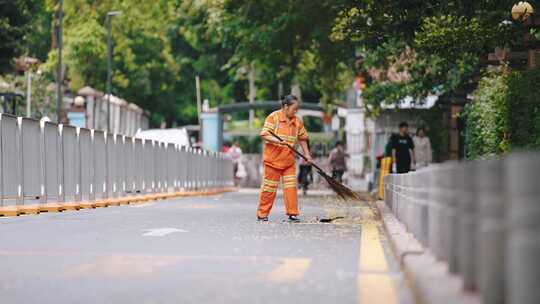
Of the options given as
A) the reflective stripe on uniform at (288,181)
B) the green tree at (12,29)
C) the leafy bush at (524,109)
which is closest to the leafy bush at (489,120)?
the leafy bush at (524,109)

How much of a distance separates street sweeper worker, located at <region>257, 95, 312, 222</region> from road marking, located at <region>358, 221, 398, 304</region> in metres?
4.31

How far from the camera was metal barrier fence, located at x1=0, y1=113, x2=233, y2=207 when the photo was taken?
70.5 ft

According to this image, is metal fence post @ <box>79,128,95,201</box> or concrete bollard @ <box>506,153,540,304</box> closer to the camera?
concrete bollard @ <box>506,153,540,304</box>

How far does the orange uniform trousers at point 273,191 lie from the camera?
1886cm

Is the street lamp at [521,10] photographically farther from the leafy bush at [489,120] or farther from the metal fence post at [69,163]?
the metal fence post at [69,163]

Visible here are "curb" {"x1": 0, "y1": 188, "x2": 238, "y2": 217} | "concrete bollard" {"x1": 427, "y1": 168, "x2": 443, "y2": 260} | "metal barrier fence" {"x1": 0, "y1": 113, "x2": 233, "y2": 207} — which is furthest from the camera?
"metal barrier fence" {"x1": 0, "y1": 113, "x2": 233, "y2": 207}

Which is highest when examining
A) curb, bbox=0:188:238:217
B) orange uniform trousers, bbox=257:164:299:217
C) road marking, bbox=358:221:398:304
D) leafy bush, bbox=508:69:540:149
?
leafy bush, bbox=508:69:540:149

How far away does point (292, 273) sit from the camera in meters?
10.4

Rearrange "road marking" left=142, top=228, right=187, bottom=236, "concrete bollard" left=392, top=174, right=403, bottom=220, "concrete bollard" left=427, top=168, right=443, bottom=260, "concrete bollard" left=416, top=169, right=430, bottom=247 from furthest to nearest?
1. "concrete bollard" left=392, top=174, right=403, bottom=220
2. "road marking" left=142, top=228, right=187, bottom=236
3. "concrete bollard" left=416, top=169, right=430, bottom=247
4. "concrete bollard" left=427, top=168, right=443, bottom=260

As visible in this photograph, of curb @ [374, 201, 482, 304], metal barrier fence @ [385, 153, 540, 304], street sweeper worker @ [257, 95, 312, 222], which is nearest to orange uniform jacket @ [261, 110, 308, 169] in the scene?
street sweeper worker @ [257, 95, 312, 222]

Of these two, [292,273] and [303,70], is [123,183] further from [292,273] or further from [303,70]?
[292,273]

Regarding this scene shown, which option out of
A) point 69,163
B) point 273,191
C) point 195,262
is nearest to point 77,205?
point 69,163

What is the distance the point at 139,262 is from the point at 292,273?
1.54m

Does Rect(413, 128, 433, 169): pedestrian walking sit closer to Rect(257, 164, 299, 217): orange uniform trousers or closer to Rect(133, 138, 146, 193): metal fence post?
Rect(133, 138, 146, 193): metal fence post
